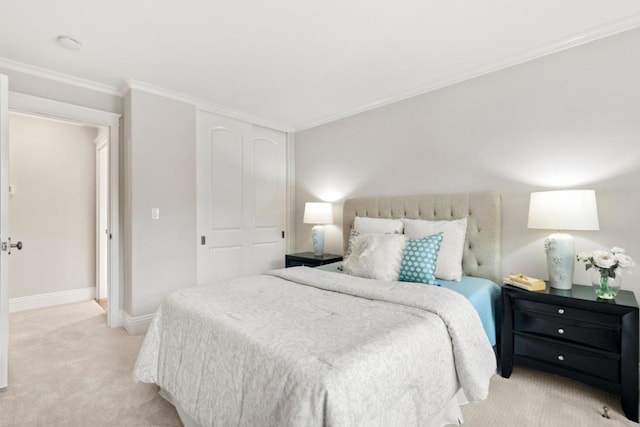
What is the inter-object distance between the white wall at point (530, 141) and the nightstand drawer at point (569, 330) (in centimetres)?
48

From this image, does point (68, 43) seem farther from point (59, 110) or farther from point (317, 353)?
point (317, 353)

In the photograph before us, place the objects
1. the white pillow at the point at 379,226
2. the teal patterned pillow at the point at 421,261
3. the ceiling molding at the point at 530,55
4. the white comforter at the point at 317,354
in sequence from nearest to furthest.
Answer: the white comforter at the point at 317,354
the ceiling molding at the point at 530,55
the teal patterned pillow at the point at 421,261
the white pillow at the point at 379,226

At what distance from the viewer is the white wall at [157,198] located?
298 cm

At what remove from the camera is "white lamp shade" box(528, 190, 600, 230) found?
1956 mm

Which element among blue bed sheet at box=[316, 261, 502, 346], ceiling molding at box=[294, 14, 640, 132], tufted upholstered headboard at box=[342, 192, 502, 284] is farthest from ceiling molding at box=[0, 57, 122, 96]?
blue bed sheet at box=[316, 261, 502, 346]

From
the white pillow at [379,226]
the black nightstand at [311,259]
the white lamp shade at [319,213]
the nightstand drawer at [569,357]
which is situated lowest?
the nightstand drawer at [569,357]

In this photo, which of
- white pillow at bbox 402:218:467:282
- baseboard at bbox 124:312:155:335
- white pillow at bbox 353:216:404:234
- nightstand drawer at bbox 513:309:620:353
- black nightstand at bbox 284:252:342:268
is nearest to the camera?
nightstand drawer at bbox 513:309:620:353

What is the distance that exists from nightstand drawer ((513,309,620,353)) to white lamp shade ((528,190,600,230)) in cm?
60

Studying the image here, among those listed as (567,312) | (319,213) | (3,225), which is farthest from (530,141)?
(3,225)

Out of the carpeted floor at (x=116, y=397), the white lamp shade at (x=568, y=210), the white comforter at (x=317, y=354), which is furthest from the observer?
the white lamp shade at (x=568, y=210)

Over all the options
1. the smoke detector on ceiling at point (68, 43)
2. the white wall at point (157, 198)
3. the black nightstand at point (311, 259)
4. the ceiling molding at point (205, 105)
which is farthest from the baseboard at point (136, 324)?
the smoke detector on ceiling at point (68, 43)

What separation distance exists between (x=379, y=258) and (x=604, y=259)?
1362mm

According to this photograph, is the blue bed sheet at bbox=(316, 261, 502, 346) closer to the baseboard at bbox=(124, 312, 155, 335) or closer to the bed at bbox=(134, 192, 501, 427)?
the bed at bbox=(134, 192, 501, 427)

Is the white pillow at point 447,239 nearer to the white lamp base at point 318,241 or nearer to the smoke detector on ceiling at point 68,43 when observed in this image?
the white lamp base at point 318,241
